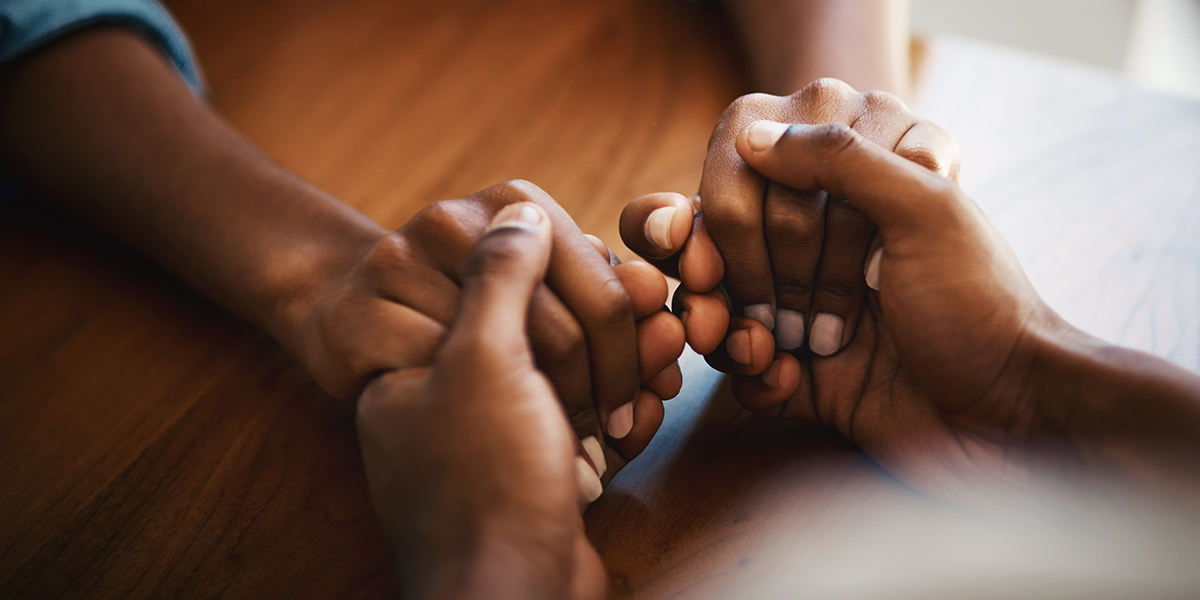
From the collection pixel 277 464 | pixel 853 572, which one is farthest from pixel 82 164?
pixel 853 572

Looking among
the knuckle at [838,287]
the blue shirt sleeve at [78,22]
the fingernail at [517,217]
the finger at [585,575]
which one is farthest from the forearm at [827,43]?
the blue shirt sleeve at [78,22]

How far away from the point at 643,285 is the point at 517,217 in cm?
10

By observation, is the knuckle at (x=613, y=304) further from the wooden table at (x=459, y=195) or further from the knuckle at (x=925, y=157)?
the knuckle at (x=925, y=157)

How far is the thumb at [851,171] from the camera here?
0.40 meters

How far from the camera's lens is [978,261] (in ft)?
1.29

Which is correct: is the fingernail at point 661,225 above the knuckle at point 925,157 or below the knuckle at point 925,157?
below

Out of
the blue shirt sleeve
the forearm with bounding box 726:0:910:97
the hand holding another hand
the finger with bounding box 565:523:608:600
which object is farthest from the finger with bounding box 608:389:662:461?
the blue shirt sleeve

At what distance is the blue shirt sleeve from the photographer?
22.7 inches

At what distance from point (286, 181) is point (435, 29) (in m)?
0.31

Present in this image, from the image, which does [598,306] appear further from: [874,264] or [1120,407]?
[1120,407]

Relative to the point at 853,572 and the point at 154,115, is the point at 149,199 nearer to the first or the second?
the point at 154,115

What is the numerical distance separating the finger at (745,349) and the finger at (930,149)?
161 millimetres

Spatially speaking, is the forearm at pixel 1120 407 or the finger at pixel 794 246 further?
the finger at pixel 794 246

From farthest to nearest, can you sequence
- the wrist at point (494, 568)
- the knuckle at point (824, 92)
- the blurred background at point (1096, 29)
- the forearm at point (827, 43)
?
1. the blurred background at point (1096, 29)
2. the forearm at point (827, 43)
3. the knuckle at point (824, 92)
4. the wrist at point (494, 568)
